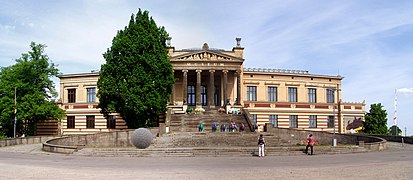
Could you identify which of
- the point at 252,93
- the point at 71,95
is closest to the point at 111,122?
the point at 71,95

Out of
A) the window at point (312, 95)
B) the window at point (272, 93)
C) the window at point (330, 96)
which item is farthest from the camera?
the window at point (330, 96)

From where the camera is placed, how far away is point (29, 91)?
5703 centimetres

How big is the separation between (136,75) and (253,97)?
69.4 ft

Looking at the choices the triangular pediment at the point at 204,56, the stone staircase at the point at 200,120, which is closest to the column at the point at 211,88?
the triangular pediment at the point at 204,56

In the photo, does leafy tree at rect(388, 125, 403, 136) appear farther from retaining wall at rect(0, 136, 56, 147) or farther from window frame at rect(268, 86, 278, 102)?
retaining wall at rect(0, 136, 56, 147)

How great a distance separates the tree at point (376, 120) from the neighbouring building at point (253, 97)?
207 inches

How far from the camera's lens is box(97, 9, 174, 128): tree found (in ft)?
157

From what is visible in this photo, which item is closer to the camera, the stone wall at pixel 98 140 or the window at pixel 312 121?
the stone wall at pixel 98 140

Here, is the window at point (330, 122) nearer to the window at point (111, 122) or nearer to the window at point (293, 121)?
the window at point (293, 121)

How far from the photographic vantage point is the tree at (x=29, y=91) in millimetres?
55469

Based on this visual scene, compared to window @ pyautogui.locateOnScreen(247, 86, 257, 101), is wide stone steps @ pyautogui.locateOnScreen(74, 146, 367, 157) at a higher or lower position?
lower

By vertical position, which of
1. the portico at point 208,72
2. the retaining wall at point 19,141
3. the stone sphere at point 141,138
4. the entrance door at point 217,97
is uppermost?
the portico at point 208,72

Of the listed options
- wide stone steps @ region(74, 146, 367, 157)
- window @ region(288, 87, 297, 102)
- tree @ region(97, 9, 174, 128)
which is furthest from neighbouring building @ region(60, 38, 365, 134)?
wide stone steps @ region(74, 146, 367, 157)

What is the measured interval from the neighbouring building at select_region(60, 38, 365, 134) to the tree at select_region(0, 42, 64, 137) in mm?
5799
